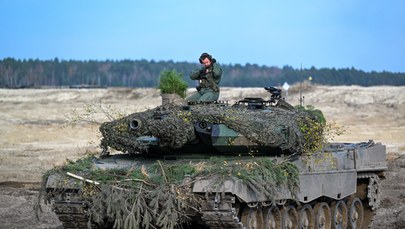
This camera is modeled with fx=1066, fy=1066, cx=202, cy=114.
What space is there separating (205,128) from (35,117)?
3357cm

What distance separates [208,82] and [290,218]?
2.72 metres

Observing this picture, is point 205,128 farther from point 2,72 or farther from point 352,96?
point 2,72

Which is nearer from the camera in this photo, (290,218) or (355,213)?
(290,218)

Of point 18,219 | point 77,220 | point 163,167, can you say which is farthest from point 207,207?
point 18,219

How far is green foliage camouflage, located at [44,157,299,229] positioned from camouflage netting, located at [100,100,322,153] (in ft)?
1.55

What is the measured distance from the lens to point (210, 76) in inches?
724

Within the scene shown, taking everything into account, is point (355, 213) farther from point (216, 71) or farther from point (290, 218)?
point (216, 71)

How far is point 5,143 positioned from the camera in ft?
130

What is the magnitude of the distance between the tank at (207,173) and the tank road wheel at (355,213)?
3.36 ft

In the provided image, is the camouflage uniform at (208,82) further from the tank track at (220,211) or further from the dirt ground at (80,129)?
the tank track at (220,211)

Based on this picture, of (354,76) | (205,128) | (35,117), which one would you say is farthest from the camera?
(354,76)

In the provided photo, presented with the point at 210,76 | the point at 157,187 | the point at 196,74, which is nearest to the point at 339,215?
the point at 210,76

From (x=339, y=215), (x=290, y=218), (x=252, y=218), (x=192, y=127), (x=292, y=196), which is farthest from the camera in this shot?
(x=339, y=215)

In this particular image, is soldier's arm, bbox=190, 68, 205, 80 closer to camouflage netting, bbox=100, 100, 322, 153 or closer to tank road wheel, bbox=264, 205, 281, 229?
camouflage netting, bbox=100, 100, 322, 153
